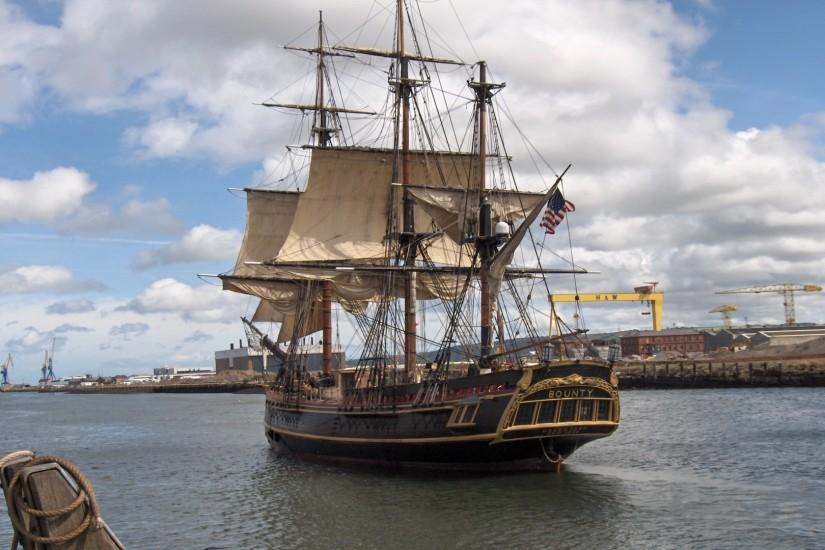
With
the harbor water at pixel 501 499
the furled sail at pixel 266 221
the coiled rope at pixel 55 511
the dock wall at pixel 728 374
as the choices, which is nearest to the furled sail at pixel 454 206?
the harbor water at pixel 501 499

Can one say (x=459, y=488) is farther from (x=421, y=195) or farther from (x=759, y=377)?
(x=759, y=377)

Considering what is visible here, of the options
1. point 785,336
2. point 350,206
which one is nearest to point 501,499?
point 350,206

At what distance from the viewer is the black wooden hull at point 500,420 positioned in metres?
28.2

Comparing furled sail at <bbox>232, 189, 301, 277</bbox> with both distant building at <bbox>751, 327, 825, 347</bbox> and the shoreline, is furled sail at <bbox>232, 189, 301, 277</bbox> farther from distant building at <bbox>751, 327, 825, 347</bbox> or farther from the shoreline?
distant building at <bbox>751, 327, 825, 347</bbox>

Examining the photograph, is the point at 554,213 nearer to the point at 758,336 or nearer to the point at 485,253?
the point at 485,253

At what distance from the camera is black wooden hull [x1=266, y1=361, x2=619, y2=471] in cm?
2822

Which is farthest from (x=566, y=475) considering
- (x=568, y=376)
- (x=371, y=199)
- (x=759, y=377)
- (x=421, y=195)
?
(x=759, y=377)

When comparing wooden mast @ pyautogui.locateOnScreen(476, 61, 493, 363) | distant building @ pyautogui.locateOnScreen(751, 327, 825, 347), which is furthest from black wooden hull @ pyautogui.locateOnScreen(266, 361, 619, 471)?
distant building @ pyautogui.locateOnScreen(751, 327, 825, 347)

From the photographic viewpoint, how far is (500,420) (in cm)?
2816

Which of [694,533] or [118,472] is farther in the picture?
[118,472]

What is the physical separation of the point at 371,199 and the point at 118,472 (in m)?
21.2

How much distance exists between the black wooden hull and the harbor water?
2.55ft

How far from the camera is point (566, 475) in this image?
3045cm

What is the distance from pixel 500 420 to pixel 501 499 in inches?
121
